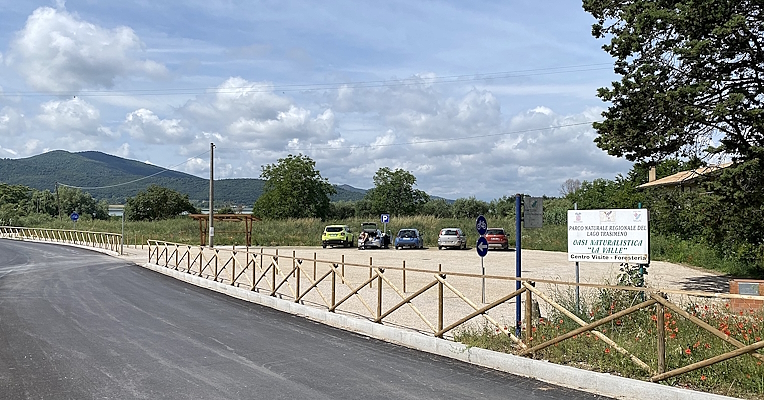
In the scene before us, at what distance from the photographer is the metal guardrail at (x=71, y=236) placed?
43769 mm

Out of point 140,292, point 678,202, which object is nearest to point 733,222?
point 678,202

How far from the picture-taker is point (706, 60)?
17547 millimetres

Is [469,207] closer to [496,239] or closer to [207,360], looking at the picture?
[496,239]

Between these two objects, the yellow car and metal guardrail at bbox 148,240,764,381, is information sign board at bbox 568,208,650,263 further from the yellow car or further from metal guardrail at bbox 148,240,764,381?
the yellow car

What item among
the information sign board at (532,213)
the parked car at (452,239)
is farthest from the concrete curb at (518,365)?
the parked car at (452,239)

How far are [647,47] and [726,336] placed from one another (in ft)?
45.4

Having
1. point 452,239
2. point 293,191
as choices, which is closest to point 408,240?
point 452,239

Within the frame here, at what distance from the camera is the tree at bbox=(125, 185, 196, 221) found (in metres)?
118

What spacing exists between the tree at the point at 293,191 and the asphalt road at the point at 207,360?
251 ft

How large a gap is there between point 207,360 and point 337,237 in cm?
3769

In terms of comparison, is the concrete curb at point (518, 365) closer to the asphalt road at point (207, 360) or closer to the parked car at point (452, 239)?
the asphalt road at point (207, 360)

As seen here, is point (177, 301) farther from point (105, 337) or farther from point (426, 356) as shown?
point (426, 356)

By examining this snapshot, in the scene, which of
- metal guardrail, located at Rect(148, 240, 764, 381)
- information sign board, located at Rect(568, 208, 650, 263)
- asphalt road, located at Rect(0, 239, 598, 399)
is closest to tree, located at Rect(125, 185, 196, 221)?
metal guardrail, located at Rect(148, 240, 764, 381)

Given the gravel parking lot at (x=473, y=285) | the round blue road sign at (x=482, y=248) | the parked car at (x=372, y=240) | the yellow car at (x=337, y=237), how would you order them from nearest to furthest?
the gravel parking lot at (x=473, y=285) < the round blue road sign at (x=482, y=248) < the parked car at (x=372, y=240) < the yellow car at (x=337, y=237)
